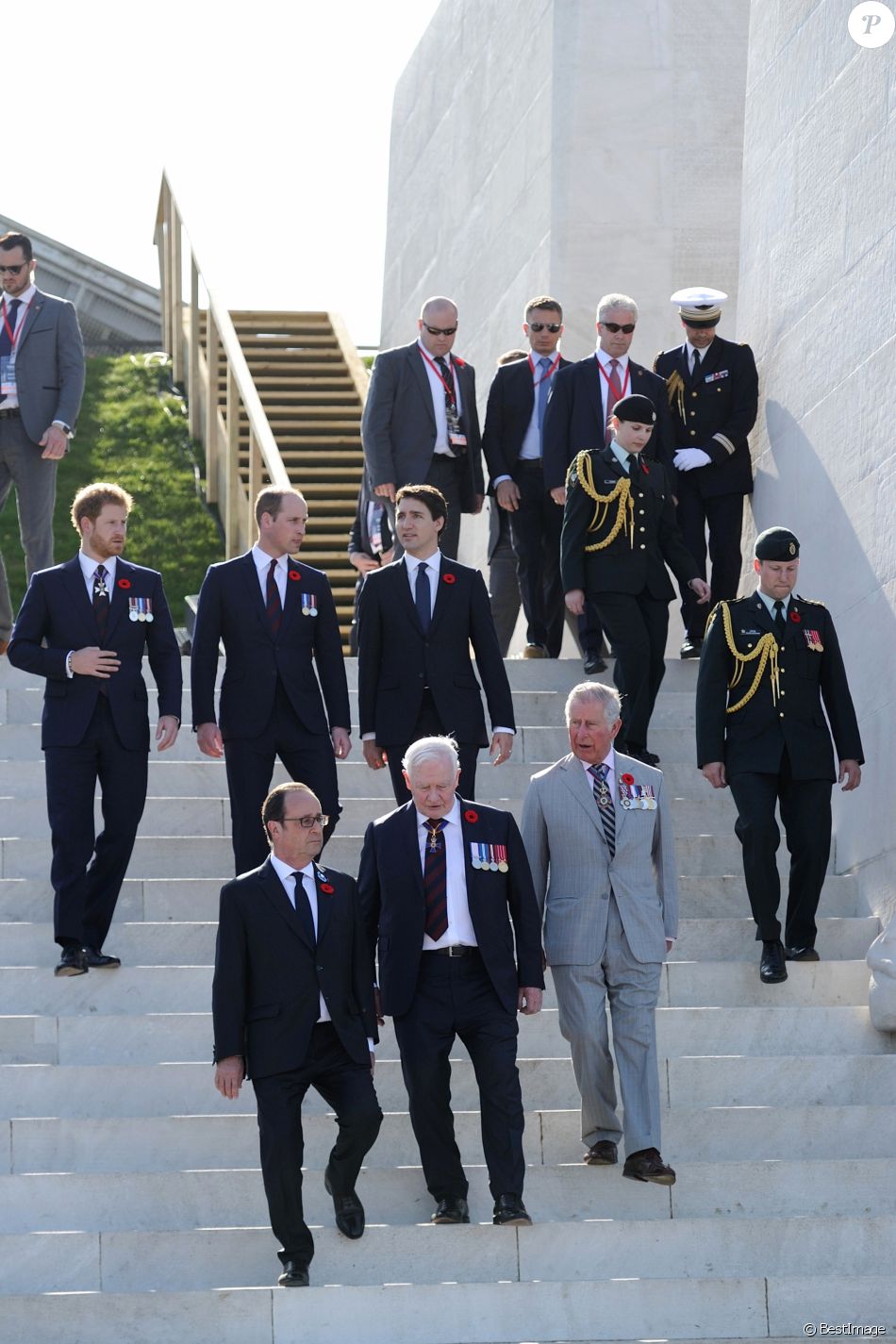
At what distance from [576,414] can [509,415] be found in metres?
0.53

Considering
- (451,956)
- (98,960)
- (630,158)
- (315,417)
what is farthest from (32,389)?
(315,417)

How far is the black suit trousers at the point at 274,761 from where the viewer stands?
7812 mm

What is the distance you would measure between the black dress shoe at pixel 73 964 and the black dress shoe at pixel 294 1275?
172 centimetres

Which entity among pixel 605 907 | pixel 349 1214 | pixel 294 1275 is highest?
pixel 605 907

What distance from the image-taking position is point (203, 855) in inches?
331

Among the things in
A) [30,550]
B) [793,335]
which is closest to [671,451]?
[793,335]

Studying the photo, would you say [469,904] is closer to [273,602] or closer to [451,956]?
[451,956]

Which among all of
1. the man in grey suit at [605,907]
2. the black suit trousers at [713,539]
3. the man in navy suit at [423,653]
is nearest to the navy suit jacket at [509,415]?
the black suit trousers at [713,539]

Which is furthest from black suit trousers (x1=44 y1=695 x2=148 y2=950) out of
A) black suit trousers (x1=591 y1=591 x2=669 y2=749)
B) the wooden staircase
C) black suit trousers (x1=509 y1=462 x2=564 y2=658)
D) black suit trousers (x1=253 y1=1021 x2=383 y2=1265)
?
the wooden staircase

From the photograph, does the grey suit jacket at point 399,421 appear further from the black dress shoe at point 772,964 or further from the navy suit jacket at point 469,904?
the navy suit jacket at point 469,904

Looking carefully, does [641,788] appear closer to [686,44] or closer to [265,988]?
[265,988]

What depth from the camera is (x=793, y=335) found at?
10.0 meters

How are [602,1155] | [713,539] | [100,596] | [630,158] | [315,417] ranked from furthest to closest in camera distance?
[315,417] → [630,158] → [713,539] → [100,596] → [602,1155]

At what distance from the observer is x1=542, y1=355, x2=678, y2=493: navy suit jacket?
986 centimetres
